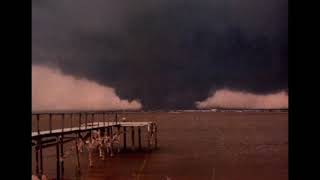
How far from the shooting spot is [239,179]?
18484 mm
